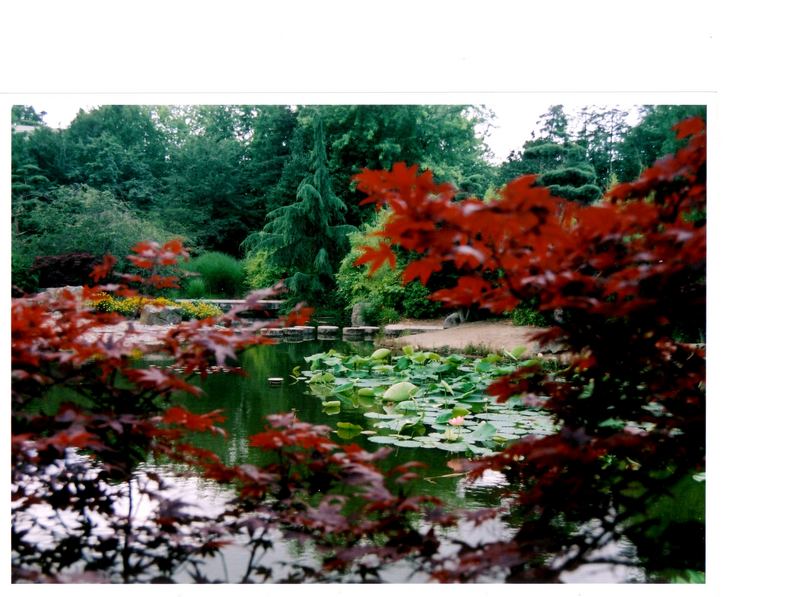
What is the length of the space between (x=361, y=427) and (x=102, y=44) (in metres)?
2.43

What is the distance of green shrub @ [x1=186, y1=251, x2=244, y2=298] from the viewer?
4262 mm

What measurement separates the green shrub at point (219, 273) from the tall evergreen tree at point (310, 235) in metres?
0.21

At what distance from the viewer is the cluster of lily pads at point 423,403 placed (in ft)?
10.7

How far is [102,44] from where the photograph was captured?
183 cm

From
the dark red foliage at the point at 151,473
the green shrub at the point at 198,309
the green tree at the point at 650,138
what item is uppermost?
the green tree at the point at 650,138

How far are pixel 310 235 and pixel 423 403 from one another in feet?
6.44

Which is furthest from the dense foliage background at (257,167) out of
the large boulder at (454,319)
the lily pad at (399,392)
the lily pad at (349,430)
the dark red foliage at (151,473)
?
the large boulder at (454,319)

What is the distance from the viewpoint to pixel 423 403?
407 cm

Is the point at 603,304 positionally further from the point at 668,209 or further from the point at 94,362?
the point at 94,362

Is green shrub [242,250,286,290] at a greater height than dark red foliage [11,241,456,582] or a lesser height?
greater

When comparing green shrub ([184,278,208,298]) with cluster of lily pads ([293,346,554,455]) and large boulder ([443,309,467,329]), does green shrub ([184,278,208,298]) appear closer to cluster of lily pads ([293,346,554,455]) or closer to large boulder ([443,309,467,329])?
cluster of lily pads ([293,346,554,455])

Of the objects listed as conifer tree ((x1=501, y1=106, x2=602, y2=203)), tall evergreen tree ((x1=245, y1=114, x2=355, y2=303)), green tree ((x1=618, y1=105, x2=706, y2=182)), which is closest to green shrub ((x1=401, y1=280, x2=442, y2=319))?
tall evergreen tree ((x1=245, y1=114, x2=355, y2=303))

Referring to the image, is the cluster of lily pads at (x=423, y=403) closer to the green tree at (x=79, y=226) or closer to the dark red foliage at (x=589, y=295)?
the dark red foliage at (x=589, y=295)

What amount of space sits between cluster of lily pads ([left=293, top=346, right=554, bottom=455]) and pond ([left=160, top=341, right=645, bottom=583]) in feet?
0.27
